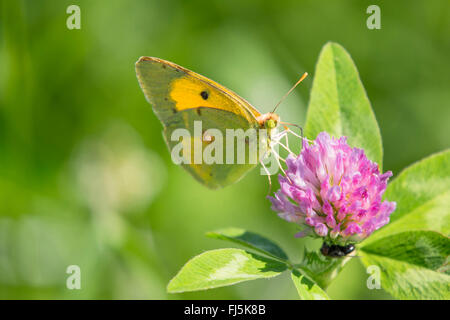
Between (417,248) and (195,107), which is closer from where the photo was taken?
(417,248)

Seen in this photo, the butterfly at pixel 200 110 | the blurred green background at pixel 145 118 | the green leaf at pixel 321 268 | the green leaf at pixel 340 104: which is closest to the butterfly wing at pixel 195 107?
the butterfly at pixel 200 110

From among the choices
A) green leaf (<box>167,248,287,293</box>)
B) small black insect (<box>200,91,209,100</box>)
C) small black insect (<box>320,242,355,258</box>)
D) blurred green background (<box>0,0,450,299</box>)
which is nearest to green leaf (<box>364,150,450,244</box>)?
small black insect (<box>320,242,355,258</box>)

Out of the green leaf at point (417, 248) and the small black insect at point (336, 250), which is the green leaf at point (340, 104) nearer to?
the green leaf at point (417, 248)

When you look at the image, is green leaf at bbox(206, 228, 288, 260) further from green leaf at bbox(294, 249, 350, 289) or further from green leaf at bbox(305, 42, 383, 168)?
green leaf at bbox(305, 42, 383, 168)

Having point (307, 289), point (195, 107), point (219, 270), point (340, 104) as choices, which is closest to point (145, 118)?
point (195, 107)

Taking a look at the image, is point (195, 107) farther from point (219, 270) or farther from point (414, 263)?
point (414, 263)

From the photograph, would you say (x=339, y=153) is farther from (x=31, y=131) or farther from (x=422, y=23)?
(x=422, y=23)

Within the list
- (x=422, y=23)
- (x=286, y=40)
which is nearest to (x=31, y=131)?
(x=286, y=40)
